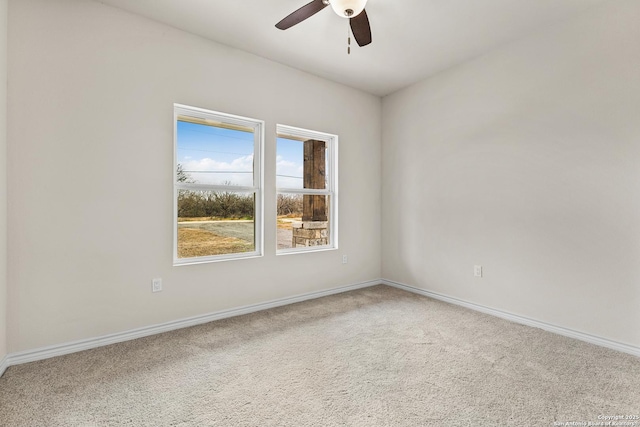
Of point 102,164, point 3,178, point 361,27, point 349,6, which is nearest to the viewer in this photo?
point 349,6

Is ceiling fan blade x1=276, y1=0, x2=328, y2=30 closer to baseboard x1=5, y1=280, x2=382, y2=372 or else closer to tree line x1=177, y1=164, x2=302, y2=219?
tree line x1=177, y1=164, x2=302, y2=219

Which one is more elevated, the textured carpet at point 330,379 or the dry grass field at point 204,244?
the dry grass field at point 204,244

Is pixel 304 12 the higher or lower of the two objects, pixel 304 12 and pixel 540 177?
the higher

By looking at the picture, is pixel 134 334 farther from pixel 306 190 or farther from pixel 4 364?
pixel 306 190

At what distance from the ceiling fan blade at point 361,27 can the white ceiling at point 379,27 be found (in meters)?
0.35

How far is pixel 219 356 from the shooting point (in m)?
2.26

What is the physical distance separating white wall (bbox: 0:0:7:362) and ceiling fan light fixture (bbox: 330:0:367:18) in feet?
7.21

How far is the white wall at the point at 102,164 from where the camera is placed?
2.17m

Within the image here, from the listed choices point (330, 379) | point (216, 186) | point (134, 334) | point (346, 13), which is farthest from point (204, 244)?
point (346, 13)

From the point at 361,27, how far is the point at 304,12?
406 millimetres

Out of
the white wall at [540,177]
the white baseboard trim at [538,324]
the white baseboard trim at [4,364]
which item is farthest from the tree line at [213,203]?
the white baseboard trim at [538,324]

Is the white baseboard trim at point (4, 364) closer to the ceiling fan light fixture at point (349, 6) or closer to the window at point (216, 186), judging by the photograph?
the window at point (216, 186)

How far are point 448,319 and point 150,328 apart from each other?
273cm

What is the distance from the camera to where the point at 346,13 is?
1.95 m
